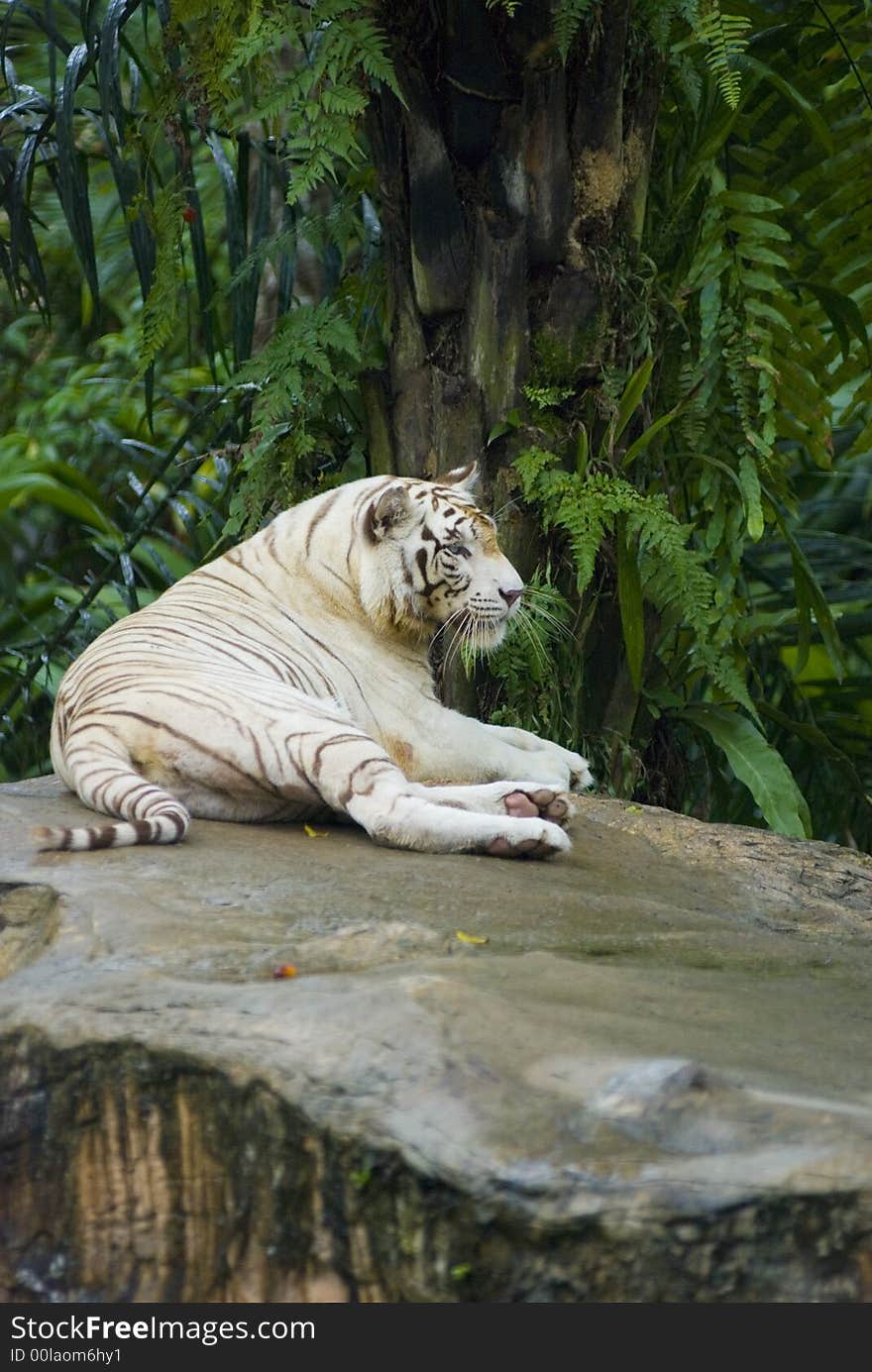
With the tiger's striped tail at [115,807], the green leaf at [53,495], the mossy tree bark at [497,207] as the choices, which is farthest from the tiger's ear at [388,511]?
the green leaf at [53,495]

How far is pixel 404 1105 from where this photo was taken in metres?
2.04

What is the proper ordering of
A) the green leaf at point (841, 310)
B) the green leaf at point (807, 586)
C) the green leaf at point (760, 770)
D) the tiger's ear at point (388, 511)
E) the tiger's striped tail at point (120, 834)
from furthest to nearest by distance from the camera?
the green leaf at point (841, 310) < the green leaf at point (807, 586) < the green leaf at point (760, 770) < the tiger's ear at point (388, 511) < the tiger's striped tail at point (120, 834)

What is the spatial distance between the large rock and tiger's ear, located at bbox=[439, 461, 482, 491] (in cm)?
190

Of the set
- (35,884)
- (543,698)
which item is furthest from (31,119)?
(35,884)

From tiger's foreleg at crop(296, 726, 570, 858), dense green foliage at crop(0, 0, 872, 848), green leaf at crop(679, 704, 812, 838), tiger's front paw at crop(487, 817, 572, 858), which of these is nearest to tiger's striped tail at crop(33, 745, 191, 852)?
tiger's foreleg at crop(296, 726, 570, 858)

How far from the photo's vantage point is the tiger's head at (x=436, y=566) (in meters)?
4.52

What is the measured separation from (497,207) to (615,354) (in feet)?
2.15

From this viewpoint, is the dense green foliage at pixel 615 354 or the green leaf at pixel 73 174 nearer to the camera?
the dense green foliage at pixel 615 354

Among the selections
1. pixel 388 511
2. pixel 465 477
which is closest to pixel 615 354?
pixel 465 477

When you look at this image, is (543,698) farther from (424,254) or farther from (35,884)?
(35,884)

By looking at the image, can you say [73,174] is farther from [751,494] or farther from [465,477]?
[751,494]

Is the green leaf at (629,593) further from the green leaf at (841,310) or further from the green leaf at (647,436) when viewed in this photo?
the green leaf at (841,310)

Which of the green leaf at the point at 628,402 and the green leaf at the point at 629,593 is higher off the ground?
the green leaf at the point at 628,402

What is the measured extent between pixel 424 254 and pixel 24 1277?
3.62 m
